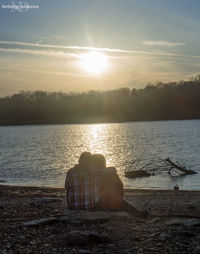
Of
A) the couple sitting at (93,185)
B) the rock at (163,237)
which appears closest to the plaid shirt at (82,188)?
the couple sitting at (93,185)

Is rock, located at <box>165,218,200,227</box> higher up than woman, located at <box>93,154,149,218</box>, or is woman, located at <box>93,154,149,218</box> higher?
woman, located at <box>93,154,149,218</box>

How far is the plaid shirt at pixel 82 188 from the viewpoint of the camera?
29.3 ft

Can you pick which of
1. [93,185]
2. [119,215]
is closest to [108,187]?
[93,185]

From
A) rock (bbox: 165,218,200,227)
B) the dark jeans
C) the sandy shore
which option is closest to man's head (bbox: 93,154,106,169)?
the dark jeans

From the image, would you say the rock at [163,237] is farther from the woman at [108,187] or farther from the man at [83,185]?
the man at [83,185]

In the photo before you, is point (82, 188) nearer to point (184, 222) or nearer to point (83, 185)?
point (83, 185)

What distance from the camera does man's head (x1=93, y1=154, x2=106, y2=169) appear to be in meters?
8.90

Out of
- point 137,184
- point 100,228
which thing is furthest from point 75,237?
point 137,184

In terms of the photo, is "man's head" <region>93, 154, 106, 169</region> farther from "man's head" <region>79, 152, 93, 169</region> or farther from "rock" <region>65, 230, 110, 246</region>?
"rock" <region>65, 230, 110, 246</region>

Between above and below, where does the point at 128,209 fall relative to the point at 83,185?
below

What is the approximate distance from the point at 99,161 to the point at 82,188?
2.57 ft

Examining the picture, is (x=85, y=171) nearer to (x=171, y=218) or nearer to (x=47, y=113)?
(x=171, y=218)

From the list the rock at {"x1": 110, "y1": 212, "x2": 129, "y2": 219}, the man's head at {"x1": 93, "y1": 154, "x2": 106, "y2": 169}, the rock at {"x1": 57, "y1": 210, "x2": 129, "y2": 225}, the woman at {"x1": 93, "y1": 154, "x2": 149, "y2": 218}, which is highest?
the man's head at {"x1": 93, "y1": 154, "x2": 106, "y2": 169}

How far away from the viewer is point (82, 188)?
895 cm
